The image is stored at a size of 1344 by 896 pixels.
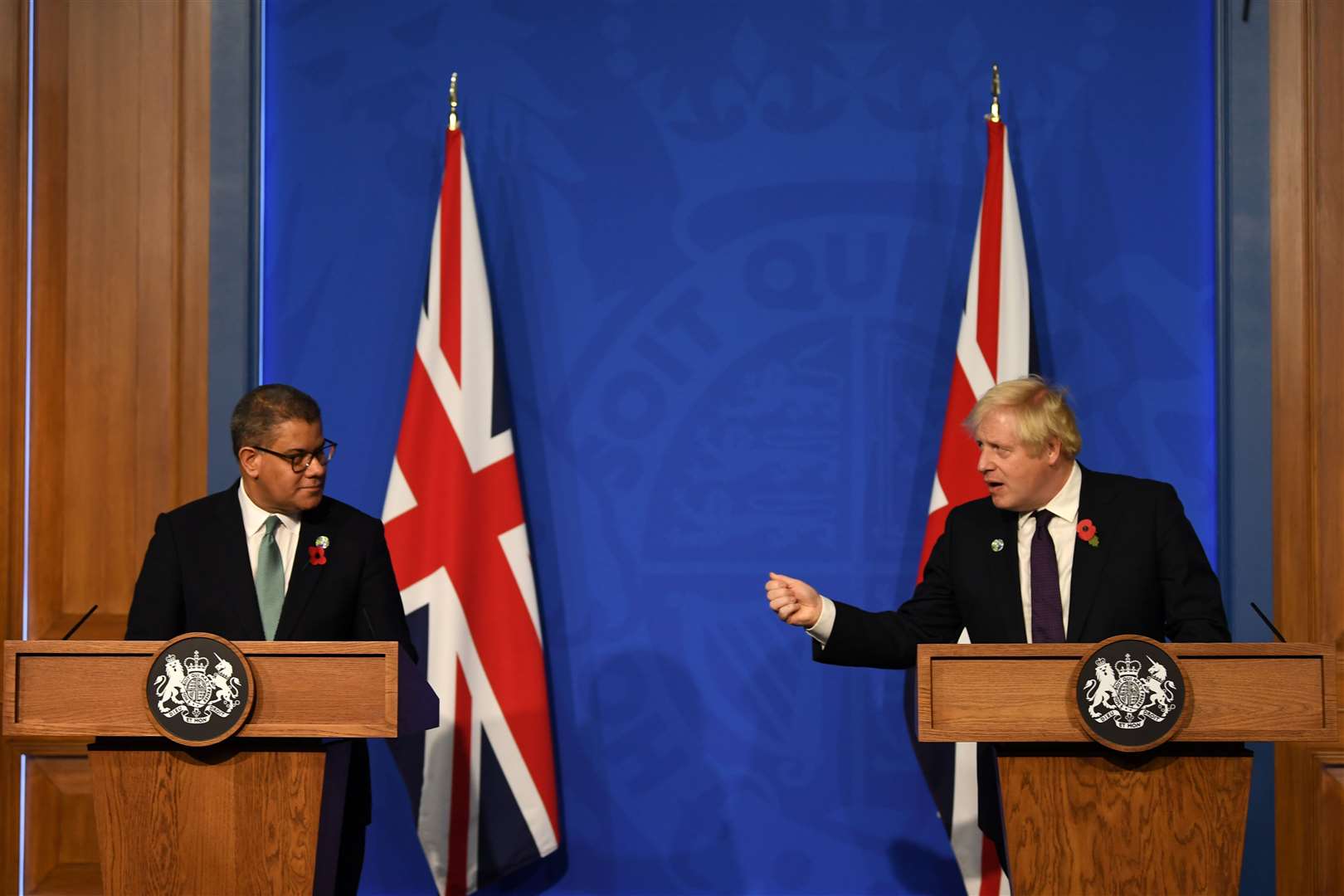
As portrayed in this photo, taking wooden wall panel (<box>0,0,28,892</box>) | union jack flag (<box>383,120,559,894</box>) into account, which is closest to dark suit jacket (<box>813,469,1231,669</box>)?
union jack flag (<box>383,120,559,894</box>)

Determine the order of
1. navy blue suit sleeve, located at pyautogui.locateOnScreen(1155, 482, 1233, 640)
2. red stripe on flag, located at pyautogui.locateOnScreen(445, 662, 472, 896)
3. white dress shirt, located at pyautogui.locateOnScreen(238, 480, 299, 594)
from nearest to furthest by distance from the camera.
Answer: navy blue suit sleeve, located at pyautogui.locateOnScreen(1155, 482, 1233, 640)
white dress shirt, located at pyautogui.locateOnScreen(238, 480, 299, 594)
red stripe on flag, located at pyautogui.locateOnScreen(445, 662, 472, 896)

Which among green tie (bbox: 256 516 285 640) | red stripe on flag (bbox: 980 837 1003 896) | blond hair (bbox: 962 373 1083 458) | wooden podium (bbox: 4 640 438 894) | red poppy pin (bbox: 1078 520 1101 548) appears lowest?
red stripe on flag (bbox: 980 837 1003 896)

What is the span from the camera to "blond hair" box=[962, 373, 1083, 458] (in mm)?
3105

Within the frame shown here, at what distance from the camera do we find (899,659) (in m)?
3.14

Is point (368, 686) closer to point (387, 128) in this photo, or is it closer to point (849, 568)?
point (849, 568)

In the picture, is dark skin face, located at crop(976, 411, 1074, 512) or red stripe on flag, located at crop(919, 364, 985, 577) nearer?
dark skin face, located at crop(976, 411, 1074, 512)

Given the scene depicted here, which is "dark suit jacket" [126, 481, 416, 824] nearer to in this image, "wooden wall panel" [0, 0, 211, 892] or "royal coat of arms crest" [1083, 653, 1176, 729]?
"wooden wall panel" [0, 0, 211, 892]

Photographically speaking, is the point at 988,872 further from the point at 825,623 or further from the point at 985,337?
the point at 985,337

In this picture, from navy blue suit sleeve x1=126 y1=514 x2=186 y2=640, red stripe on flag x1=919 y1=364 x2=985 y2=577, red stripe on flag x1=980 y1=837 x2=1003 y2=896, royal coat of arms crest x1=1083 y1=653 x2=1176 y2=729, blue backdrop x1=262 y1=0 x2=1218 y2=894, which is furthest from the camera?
blue backdrop x1=262 y1=0 x2=1218 y2=894

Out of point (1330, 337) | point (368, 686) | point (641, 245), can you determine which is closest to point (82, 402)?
point (641, 245)

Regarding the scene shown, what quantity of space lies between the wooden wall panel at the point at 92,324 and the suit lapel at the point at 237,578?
3.80 feet

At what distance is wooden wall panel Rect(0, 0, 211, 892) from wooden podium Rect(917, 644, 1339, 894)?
266 centimetres

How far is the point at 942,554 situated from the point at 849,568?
0.93m

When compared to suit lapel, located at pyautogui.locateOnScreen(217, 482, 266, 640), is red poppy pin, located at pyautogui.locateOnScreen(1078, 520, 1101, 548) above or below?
above
